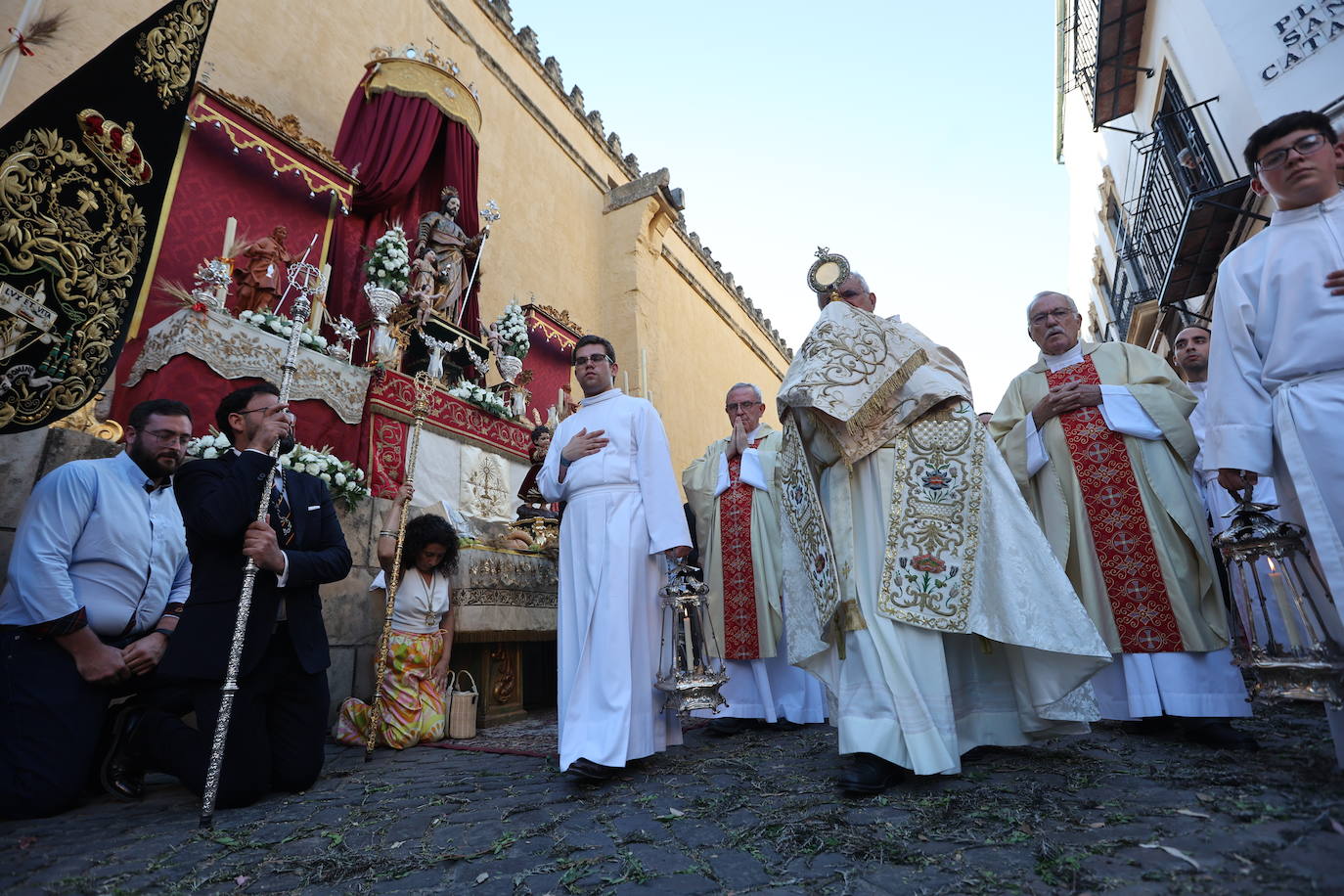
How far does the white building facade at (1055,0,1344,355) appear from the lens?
6.91m

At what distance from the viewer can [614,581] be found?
3021 mm

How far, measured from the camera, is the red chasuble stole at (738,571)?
436cm

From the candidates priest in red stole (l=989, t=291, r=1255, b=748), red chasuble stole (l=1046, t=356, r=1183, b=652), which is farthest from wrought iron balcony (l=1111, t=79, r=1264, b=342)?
red chasuble stole (l=1046, t=356, r=1183, b=652)

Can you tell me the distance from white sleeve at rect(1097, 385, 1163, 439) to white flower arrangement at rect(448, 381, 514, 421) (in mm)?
4699

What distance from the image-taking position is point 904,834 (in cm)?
180

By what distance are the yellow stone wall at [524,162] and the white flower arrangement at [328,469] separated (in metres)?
3.38

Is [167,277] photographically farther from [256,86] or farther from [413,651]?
[413,651]

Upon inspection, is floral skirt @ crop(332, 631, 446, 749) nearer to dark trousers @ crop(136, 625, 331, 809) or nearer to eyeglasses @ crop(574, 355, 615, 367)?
dark trousers @ crop(136, 625, 331, 809)

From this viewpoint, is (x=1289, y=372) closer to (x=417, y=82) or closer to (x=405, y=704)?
(x=405, y=704)

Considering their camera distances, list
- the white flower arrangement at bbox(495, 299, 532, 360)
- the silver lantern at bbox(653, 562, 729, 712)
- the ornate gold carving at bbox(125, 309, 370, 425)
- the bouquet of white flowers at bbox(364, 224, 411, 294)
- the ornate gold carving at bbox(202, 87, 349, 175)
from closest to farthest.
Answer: the silver lantern at bbox(653, 562, 729, 712) → the ornate gold carving at bbox(125, 309, 370, 425) → the ornate gold carving at bbox(202, 87, 349, 175) → the bouquet of white flowers at bbox(364, 224, 411, 294) → the white flower arrangement at bbox(495, 299, 532, 360)

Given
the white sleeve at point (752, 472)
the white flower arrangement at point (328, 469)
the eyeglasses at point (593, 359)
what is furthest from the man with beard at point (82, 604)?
the white sleeve at point (752, 472)

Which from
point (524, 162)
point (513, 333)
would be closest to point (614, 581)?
point (513, 333)

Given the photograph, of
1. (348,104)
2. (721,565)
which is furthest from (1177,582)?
(348,104)

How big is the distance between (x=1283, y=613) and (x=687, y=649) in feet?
6.57
